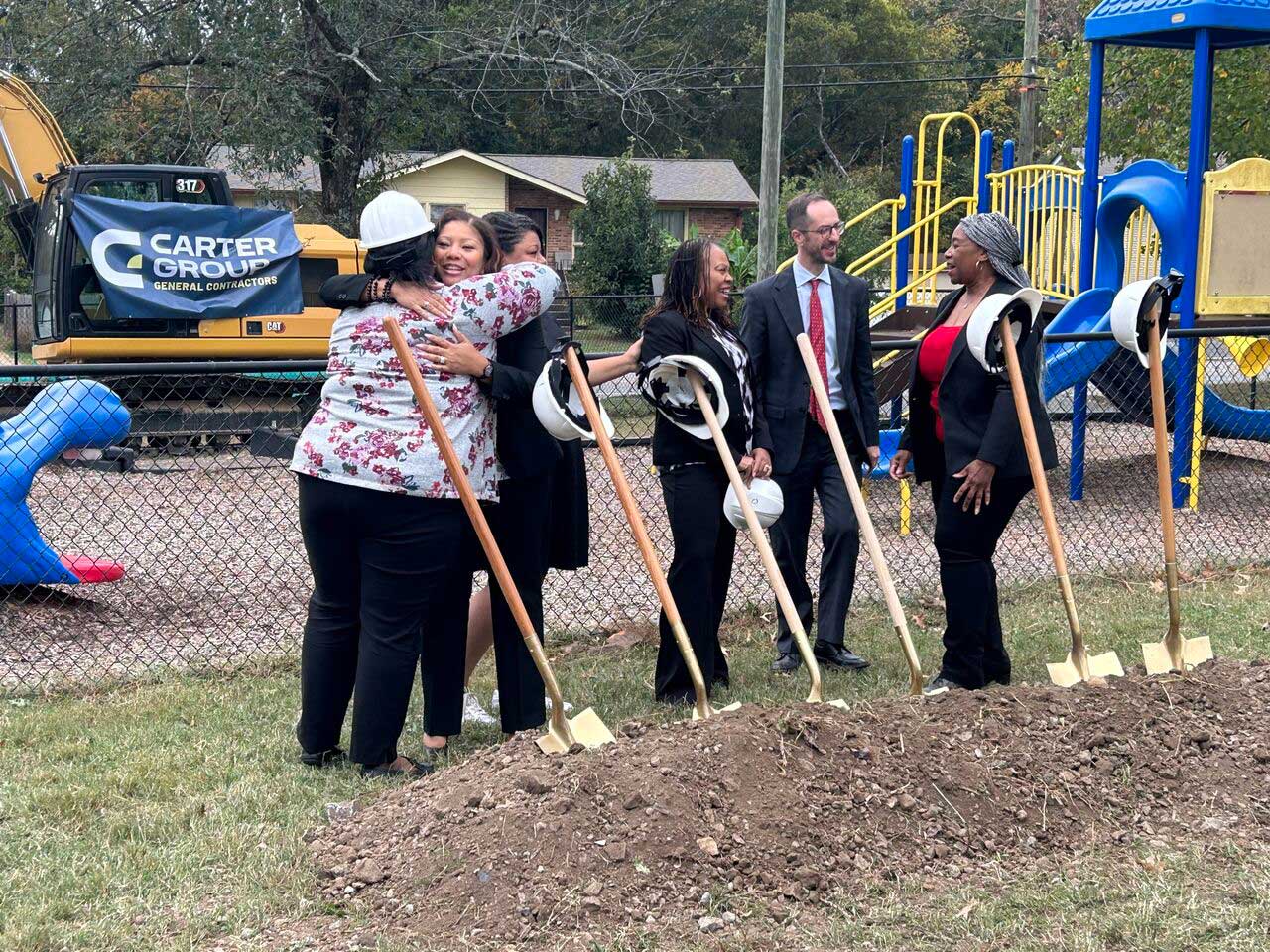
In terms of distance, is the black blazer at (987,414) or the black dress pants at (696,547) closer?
the black blazer at (987,414)

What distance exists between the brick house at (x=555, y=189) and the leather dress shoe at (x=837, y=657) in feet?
99.3

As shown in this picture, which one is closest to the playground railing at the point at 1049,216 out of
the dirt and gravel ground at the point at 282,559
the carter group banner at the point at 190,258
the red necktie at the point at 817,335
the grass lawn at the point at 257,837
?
the dirt and gravel ground at the point at 282,559

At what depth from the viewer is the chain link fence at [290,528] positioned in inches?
263

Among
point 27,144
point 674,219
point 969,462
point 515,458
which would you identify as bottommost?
point 674,219

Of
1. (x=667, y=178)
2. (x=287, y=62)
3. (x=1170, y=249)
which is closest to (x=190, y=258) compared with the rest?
(x=287, y=62)

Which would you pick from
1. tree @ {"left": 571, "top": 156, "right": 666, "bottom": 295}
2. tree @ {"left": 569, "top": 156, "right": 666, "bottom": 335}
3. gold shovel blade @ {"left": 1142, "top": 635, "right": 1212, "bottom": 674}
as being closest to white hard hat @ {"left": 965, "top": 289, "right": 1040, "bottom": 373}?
gold shovel blade @ {"left": 1142, "top": 635, "right": 1212, "bottom": 674}

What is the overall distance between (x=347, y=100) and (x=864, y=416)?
54.0 feet

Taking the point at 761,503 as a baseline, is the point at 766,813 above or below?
below

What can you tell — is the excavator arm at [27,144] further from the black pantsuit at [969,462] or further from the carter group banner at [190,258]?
the black pantsuit at [969,462]

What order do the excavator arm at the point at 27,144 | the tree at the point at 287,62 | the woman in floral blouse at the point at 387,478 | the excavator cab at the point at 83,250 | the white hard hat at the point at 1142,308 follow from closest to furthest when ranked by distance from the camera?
the woman in floral blouse at the point at 387,478 → the white hard hat at the point at 1142,308 → the excavator cab at the point at 83,250 → the excavator arm at the point at 27,144 → the tree at the point at 287,62

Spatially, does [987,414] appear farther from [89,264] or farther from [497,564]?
[89,264]

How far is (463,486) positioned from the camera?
13.3ft

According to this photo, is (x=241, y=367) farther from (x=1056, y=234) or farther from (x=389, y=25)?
(x=389, y=25)

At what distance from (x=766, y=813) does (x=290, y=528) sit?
6.59m
